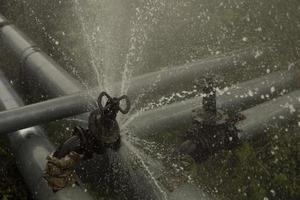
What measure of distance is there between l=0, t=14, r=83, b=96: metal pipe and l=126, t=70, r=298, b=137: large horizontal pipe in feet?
4.60

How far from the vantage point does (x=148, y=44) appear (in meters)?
10.0

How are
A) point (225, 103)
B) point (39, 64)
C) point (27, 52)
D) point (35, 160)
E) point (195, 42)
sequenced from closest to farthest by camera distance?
point (35, 160)
point (225, 103)
point (39, 64)
point (27, 52)
point (195, 42)

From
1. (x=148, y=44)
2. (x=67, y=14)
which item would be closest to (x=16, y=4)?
(x=67, y=14)

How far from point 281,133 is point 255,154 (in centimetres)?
64

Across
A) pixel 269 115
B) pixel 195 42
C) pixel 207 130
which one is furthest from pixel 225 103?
pixel 195 42

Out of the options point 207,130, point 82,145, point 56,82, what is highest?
point 82,145

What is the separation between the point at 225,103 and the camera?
6.92m

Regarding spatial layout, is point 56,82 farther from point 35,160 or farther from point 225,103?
point 225,103

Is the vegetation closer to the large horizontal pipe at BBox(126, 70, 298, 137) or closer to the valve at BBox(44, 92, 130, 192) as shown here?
the large horizontal pipe at BBox(126, 70, 298, 137)

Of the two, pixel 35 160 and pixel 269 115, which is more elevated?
pixel 35 160

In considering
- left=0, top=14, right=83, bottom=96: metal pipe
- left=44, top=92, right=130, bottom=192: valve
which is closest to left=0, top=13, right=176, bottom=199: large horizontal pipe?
left=0, top=14, right=83, bottom=96: metal pipe

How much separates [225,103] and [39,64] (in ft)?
11.0

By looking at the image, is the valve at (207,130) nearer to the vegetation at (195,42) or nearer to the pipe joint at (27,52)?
the vegetation at (195,42)

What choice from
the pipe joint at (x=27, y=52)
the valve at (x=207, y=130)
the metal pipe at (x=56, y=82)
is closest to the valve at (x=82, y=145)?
the metal pipe at (x=56, y=82)
